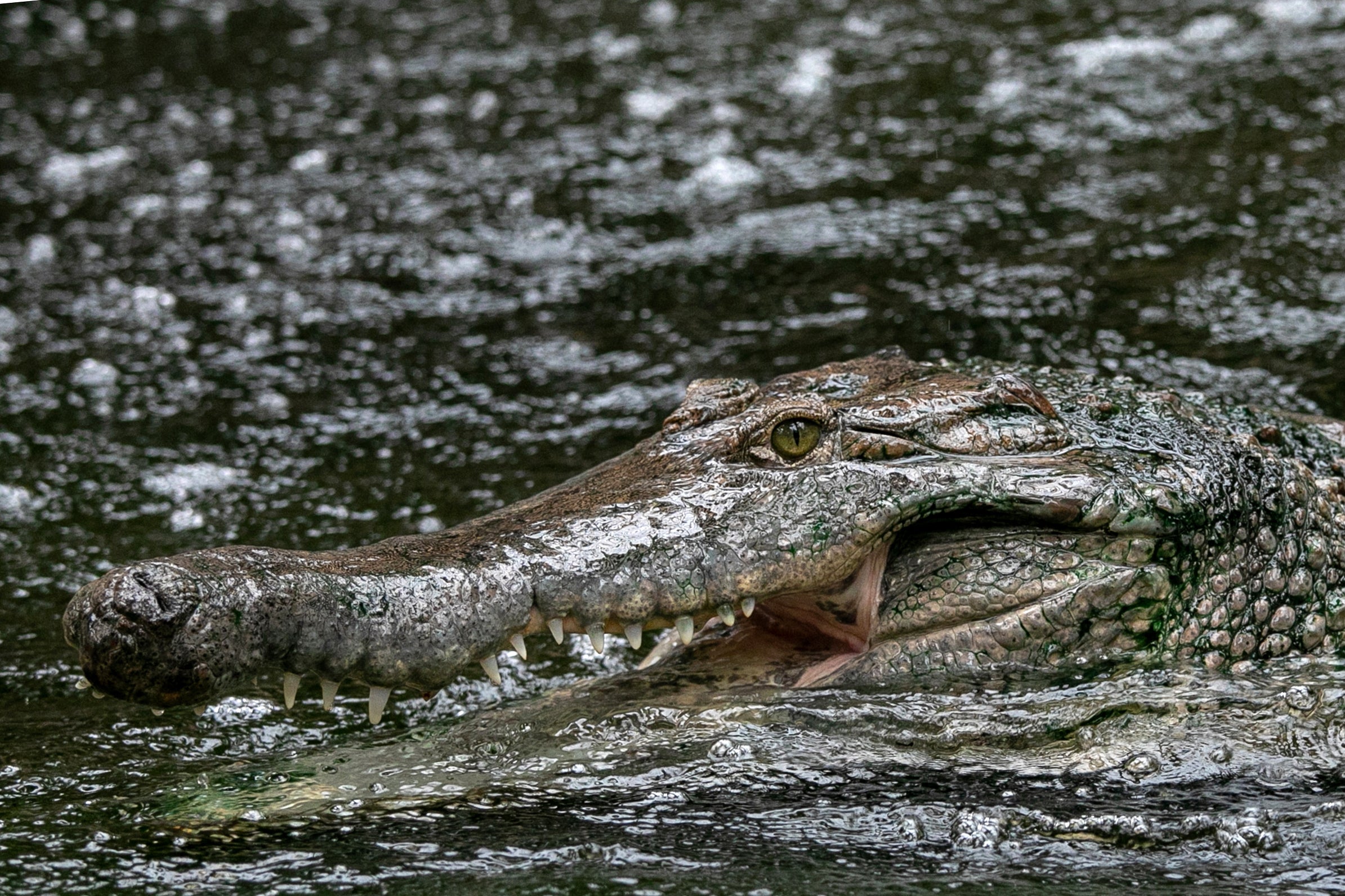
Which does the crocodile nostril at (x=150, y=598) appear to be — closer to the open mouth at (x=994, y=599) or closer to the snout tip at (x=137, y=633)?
the snout tip at (x=137, y=633)

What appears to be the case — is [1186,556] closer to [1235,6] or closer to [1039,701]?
[1039,701]

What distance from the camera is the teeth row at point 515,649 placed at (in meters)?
3.16

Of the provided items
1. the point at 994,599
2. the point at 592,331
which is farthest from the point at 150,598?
the point at 592,331

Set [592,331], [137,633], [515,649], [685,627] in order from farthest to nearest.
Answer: [592,331]
[685,627]
[515,649]
[137,633]

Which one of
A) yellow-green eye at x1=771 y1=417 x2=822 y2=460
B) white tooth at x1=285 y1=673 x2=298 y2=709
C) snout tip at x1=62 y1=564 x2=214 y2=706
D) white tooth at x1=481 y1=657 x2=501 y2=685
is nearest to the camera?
snout tip at x1=62 y1=564 x2=214 y2=706

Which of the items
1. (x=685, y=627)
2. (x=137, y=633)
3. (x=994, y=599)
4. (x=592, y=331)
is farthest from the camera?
(x=592, y=331)

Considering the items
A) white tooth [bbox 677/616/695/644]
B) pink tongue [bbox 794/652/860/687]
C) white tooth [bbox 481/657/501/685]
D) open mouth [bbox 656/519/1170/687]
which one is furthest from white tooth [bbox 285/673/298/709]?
pink tongue [bbox 794/652/860/687]

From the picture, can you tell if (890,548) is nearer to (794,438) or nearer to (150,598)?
(794,438)

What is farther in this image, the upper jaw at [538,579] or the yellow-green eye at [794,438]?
the yellow-green eye at [794,438]

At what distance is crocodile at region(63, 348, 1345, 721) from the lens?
10.9ft

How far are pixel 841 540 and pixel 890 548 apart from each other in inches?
7.6

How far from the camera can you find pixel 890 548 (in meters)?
3.76

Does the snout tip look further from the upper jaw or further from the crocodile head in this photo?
the crocodile head

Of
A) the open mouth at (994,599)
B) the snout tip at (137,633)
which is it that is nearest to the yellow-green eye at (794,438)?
the open mouth at (994,599)
